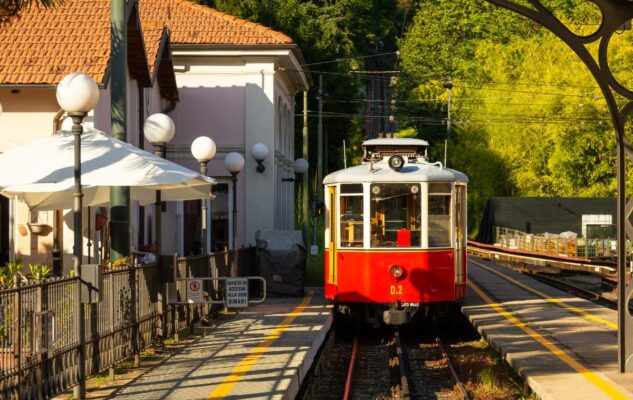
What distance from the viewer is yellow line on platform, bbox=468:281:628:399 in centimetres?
1295

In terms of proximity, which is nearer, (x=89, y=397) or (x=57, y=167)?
(x=89, y=397)

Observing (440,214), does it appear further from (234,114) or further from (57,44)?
(234,114)

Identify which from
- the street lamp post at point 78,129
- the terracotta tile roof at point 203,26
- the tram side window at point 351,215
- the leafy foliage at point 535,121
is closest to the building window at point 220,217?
the terracotta tile roof at point 203,26

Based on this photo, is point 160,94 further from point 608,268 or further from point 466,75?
point 466,75

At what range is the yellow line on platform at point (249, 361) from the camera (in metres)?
12.4

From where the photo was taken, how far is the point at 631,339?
14.2 m

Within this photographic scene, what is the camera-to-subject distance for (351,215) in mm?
21250

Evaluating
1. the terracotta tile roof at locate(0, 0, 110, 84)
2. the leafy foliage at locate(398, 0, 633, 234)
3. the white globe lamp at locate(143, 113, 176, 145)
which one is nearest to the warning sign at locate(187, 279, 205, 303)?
the white globe lamp at locate(143, 113, 176, 145)

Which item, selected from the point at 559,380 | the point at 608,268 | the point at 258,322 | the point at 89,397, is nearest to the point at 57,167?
the point at 89,397

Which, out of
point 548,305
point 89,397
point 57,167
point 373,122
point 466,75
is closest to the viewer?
point 89,397

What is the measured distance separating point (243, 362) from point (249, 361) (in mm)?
102

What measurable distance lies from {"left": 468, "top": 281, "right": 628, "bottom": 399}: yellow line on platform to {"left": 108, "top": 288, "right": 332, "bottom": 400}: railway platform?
3067 mm

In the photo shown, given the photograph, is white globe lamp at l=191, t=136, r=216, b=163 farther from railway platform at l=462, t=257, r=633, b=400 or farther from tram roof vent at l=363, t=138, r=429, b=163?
railway platform at l=462, t=257, r=633, b=400

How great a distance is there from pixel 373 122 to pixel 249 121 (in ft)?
229
